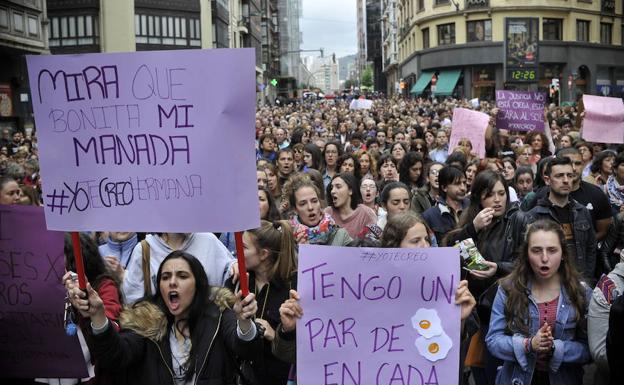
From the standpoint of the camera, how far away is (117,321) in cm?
367

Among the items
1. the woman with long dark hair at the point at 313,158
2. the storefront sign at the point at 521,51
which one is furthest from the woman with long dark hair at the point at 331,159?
the storefront sign at the point at 521,51

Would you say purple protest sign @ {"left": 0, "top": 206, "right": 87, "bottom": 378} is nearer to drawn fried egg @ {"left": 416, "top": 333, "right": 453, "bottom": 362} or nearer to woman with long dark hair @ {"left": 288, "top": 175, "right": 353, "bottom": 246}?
drawn fried egg @ {"left": 416, "top": 333, "right": 453, "bottom": 362}

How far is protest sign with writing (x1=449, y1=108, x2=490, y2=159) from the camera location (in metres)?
11.1

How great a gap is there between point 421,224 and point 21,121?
1074 inches

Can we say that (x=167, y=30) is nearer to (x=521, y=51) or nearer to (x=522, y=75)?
(x=521, y=51)

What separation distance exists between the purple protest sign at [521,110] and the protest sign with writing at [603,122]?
1.50 metres

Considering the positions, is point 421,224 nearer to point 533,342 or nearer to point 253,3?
point 533,342

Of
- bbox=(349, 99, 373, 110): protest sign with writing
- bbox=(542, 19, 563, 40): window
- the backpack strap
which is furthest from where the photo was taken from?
bbox=(542, 19, 563, 40): window

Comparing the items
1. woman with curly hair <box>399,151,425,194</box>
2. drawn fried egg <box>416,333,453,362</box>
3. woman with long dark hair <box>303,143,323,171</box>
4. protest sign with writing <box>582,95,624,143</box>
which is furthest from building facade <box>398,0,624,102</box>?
drawn fried egg <box>416,333,453,362</box>

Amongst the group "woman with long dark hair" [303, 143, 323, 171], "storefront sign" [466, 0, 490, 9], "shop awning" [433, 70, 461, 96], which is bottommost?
"woman with long dark hair" [303, 143, 323, 171]

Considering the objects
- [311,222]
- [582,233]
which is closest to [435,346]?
[311,222]

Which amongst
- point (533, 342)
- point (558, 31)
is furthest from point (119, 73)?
point (558, 31)

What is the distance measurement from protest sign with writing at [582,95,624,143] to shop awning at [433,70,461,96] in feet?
137

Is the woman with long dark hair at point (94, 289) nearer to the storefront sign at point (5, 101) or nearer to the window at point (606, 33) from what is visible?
the storefront sign at point (5, 101)
